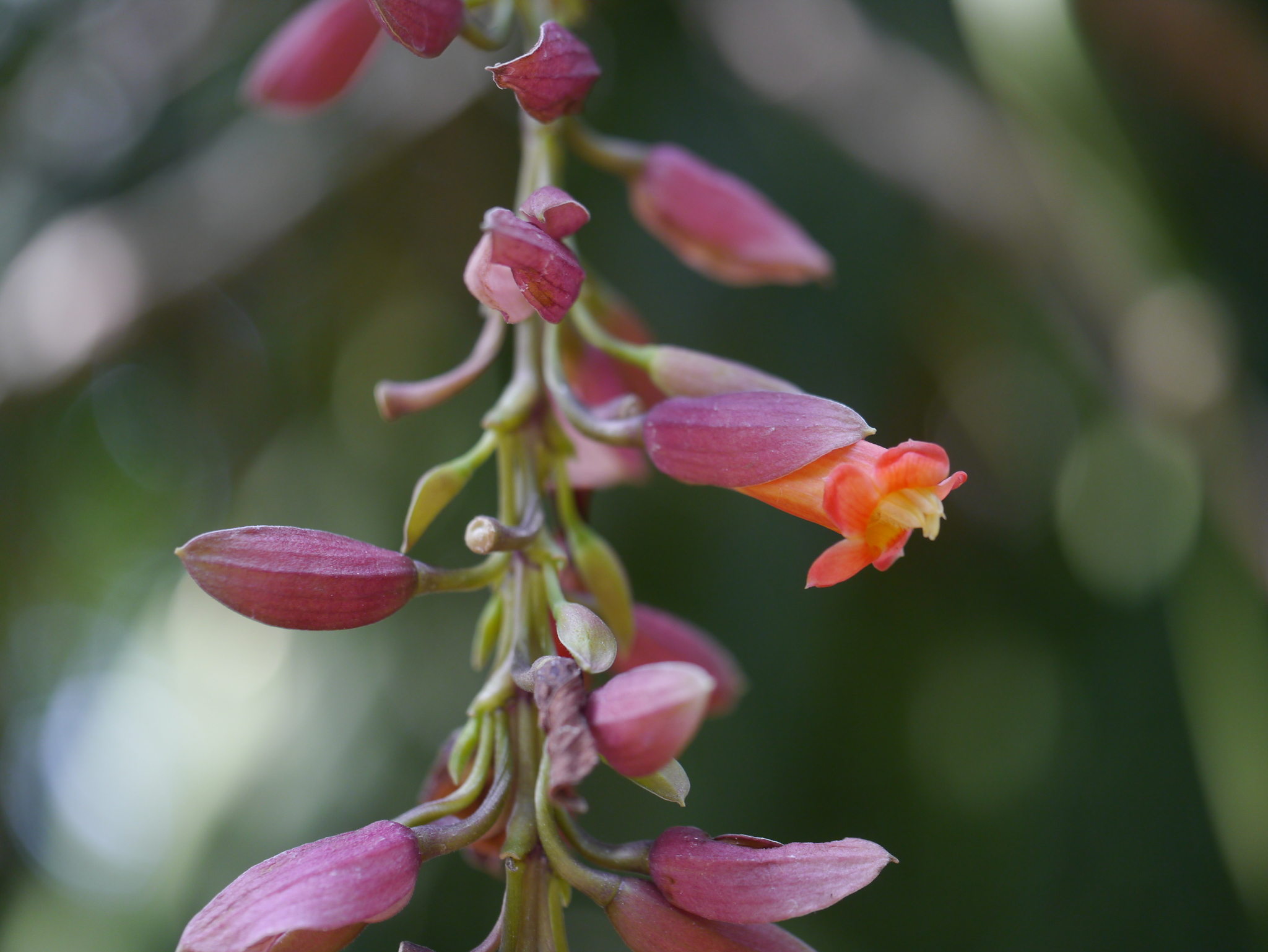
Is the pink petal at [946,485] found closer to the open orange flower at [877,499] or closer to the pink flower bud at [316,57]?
the open orange flower at [877,499]

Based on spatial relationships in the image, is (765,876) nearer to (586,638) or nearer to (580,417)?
(586,638)

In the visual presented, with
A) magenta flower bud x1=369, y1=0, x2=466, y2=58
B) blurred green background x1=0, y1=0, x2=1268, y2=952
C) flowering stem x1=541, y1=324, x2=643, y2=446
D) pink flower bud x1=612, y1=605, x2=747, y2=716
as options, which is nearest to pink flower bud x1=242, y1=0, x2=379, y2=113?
magenta flower bud x1=369, y1=0, x2=466, y2=58

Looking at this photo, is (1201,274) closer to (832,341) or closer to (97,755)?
(832,341)

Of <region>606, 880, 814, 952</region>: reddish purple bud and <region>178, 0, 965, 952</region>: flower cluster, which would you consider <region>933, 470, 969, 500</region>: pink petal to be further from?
<region>606, 880, 814, 952</region>: reddish purple bud

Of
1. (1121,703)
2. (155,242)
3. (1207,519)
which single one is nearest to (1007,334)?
(1207,519)

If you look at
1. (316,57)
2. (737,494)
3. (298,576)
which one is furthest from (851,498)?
(737,494)

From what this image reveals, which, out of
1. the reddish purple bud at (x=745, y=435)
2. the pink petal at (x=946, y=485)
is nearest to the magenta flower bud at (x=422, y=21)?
the reddish purple bud at (x=745, y=435)

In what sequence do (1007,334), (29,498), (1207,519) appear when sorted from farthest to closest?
(1007,334)
(29,498)
(1207,519)
